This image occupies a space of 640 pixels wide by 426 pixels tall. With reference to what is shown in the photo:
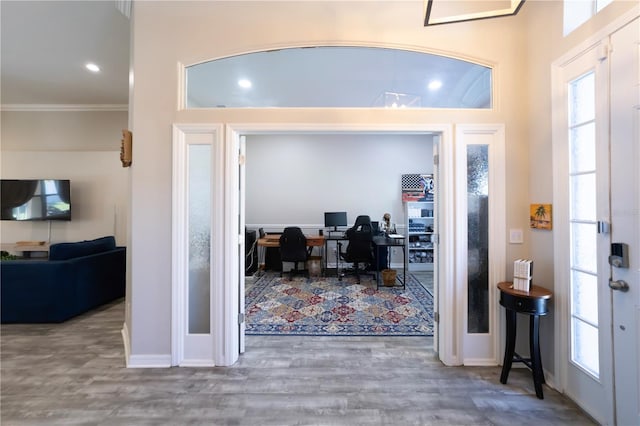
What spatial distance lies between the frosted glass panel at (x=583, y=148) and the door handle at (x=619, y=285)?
736 millimetres

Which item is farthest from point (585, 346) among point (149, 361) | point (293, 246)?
point (293, 246)

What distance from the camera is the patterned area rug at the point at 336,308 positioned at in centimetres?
302

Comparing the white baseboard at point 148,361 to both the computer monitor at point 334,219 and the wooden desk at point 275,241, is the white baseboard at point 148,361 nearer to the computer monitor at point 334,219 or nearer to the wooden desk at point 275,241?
the wooden desk at point 275,241

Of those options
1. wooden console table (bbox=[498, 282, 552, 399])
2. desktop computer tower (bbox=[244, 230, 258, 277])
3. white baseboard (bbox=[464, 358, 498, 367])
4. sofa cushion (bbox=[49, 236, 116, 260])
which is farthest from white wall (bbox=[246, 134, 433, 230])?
wooden console table (bbox=[498, 282, 552, 399])

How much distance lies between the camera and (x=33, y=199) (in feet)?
15.5

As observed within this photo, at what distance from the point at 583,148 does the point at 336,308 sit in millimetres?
3039

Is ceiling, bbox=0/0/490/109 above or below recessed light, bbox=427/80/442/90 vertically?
above

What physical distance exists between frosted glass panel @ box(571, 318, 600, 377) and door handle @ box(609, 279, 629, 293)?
1.21 feet

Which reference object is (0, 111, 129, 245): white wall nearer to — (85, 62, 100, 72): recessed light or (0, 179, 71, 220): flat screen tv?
(0, 179, 71, 220): flat screen tv

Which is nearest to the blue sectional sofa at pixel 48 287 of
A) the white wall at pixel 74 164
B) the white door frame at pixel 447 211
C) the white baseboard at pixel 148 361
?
the white wall at pixel 74 164

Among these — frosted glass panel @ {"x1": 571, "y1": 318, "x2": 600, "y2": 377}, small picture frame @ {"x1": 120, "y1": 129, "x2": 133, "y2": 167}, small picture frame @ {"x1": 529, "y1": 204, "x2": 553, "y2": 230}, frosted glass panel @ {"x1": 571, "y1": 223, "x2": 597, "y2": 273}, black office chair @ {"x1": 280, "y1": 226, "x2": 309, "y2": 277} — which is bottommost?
frosted glass panel @ {"x1": 571, "y1": 318, "x2": 600, "y2": 377}

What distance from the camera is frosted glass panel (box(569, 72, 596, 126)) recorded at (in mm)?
1756

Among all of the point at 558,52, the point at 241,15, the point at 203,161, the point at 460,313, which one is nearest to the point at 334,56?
the point at 241,15

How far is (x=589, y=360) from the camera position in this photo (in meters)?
1.78
